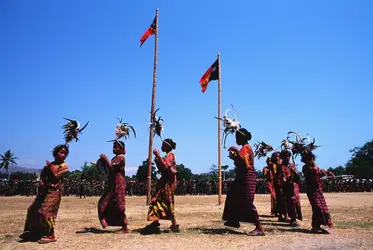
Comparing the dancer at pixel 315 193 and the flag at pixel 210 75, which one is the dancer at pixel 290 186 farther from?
the flag at pixel 210 75

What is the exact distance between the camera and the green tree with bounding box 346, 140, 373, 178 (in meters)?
62.9

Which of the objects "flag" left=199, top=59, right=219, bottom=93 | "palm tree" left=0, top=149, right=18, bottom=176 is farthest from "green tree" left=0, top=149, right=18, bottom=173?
"flag" left=199, top=59, right=219, bottom=93

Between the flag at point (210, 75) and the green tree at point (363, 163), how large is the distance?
185 feet

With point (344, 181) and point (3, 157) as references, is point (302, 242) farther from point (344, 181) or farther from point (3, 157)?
point (3, 157)

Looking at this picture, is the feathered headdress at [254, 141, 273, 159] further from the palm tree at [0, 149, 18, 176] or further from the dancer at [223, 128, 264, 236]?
the palm tree at [0, 149, 18, 176]

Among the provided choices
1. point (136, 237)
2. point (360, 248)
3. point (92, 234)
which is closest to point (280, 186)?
point (360, 248)

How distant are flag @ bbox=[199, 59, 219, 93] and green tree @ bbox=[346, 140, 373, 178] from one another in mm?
56428

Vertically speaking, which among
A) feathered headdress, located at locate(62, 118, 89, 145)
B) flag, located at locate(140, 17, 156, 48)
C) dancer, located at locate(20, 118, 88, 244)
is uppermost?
flag, located at locate(140, 17, 156, 48)

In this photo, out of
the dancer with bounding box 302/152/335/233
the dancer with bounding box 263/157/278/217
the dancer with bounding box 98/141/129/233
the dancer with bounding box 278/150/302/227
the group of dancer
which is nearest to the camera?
the group of dancer

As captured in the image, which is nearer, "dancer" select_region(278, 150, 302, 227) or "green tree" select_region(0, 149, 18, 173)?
"dancer" select_region(278, 150, 302, 227)

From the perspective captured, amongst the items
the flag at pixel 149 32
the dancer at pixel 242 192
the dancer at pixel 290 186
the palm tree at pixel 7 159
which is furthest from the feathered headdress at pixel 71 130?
the palm tree at pixel 7 159

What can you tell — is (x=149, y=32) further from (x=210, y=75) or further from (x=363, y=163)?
(x=363, y=163)

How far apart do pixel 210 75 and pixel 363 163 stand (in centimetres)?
6126

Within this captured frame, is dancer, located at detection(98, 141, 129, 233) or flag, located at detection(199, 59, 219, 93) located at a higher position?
flag, located at detection(199, 59, 219, 93)
